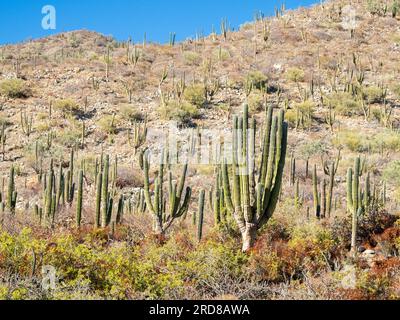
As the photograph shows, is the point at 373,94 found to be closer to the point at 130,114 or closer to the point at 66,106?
the point at 130,114

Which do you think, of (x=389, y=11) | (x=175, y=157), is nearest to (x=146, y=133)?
(x=175, y=157)

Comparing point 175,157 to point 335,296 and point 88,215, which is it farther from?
point 335,296

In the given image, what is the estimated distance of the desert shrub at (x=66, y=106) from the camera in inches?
1053

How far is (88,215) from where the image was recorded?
14383mm

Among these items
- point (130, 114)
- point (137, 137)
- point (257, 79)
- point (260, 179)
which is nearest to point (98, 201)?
point (260, 179)

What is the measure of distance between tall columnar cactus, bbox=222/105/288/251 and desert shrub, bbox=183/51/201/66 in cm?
2694

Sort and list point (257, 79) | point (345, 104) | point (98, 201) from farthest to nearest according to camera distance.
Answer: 1. point (257, 79)
2. point (345, 104)
3. point (98, 201)

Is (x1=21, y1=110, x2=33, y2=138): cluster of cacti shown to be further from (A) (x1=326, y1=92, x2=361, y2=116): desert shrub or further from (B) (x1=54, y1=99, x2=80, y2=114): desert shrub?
(A) (x1=326, y1=92, x2=361, y2=116): desert shrub

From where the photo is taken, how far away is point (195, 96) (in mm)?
27797

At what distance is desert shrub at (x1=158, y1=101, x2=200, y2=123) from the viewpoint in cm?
2584

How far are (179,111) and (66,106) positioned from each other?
21.7 ft

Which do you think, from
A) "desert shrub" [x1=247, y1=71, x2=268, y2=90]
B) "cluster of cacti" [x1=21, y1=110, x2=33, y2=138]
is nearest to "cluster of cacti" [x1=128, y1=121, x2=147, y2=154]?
"cluster of cacti" [x1=21, y1=110, x2=33, y2=138]

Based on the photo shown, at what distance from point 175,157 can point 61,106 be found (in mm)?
8098

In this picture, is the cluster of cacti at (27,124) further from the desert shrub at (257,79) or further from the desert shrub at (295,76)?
the desert shrub at (295,76)
